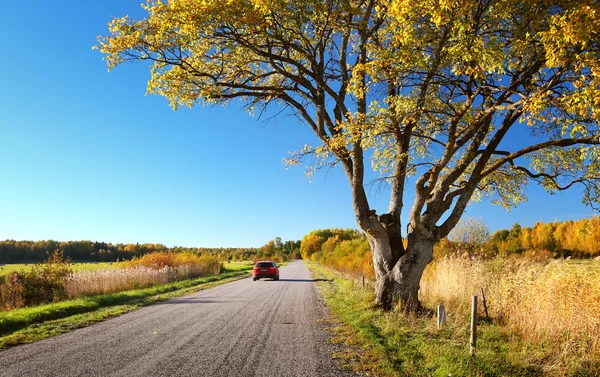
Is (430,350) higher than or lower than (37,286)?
higher

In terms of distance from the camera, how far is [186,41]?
456 inches

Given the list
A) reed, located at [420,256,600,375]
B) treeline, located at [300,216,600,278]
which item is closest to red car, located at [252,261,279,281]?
treeline, located at [300,216,600,278]

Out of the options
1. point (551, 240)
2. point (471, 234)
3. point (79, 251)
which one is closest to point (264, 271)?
point (471, 234)

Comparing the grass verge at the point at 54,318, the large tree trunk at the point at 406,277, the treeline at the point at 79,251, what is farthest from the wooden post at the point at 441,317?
the treeline at the point at 79,251

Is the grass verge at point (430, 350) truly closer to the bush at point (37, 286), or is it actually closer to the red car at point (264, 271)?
the bush at point (37, 286)

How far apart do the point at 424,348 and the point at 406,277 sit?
15.0 ft

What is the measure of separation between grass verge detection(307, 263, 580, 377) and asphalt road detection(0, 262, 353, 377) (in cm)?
61

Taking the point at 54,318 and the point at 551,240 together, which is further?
the point at 551,240

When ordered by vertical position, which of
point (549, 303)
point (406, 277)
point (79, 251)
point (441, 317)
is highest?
point (406, 277)

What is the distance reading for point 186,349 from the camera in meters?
7.35

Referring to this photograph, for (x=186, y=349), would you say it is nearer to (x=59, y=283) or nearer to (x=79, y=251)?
(x=59, y=283)

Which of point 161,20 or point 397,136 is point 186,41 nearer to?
point 161,20

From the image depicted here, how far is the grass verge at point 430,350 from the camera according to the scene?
19.8 feet

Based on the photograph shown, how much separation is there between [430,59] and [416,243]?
531cm
